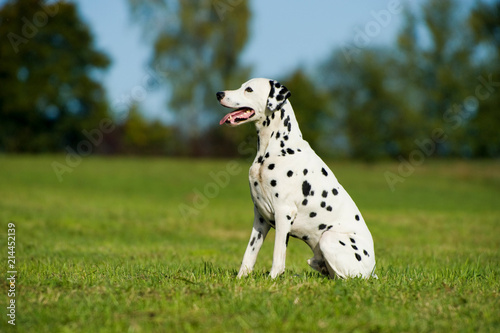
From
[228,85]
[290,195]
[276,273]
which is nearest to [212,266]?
[276,273]

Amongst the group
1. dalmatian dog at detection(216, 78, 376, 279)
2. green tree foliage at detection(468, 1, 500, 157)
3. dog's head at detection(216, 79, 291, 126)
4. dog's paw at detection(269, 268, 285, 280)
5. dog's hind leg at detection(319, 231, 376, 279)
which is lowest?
dog's paw at detection(269, 268, 285, 280)

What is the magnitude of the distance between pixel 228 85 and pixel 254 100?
47.6 m

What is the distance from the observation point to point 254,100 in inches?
250

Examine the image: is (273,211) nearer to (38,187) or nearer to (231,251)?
(231,251)

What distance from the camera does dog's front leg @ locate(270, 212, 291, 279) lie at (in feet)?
20.3

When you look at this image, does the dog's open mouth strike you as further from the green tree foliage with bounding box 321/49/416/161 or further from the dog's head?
the green tree foliage with bounding box 321/49/416/161

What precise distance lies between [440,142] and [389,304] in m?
46.8

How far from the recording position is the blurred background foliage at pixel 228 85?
4934cm

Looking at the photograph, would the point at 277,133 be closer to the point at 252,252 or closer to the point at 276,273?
the point at 252,252

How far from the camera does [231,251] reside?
11.5 m

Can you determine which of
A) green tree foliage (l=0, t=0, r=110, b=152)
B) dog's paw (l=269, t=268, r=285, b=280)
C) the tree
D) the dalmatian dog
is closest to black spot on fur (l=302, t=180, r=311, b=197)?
the dalmatian dog

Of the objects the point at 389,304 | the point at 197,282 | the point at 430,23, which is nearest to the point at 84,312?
the point at 197,282

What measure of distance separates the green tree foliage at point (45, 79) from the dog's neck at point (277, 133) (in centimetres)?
5260

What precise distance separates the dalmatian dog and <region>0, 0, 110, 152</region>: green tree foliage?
52648 millimetres
